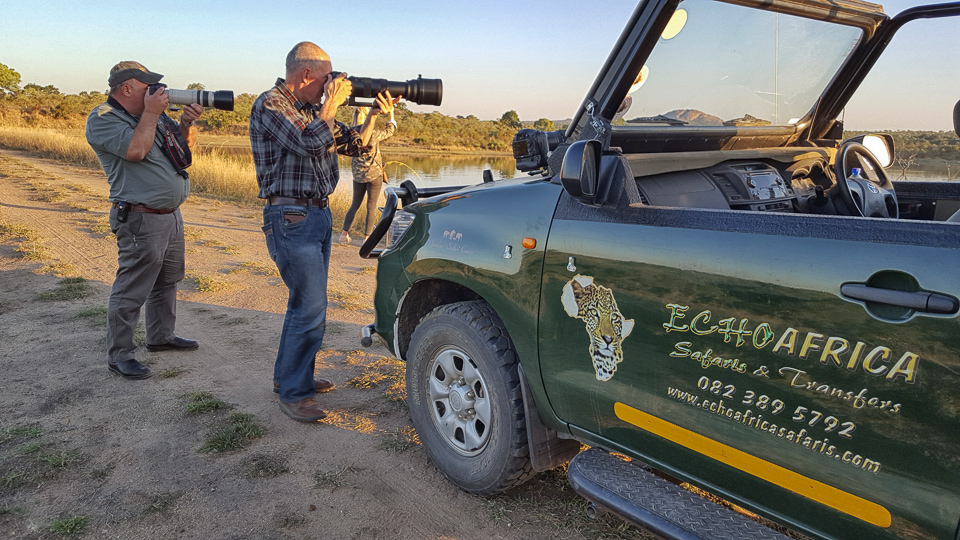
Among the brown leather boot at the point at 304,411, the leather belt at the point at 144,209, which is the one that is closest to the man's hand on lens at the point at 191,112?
the leather belt at the point at 144,209

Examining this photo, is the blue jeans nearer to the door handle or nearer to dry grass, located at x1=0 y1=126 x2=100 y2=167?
the door handle

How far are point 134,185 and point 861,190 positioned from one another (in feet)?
14.3

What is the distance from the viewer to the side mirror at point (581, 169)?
7.23 ft

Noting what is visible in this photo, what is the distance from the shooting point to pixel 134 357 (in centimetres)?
462

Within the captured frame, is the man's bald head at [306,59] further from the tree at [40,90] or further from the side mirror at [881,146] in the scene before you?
the tree at [40,90]

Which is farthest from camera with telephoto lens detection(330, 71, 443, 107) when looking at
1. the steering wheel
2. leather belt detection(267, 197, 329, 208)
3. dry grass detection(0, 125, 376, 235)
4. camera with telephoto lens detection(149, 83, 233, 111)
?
dry grass detection(0, 125, 376, 235)

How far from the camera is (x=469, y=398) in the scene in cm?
297

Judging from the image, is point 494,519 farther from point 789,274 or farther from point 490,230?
point 789,274

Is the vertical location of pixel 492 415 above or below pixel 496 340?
below

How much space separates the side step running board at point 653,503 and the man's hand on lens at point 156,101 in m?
3.58

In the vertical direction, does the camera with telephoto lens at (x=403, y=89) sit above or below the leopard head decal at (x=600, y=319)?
above

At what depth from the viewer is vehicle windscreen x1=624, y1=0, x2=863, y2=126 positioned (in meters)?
2.66

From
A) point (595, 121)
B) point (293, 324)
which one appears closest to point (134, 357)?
point (293, 324)

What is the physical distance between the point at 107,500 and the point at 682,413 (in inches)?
104
